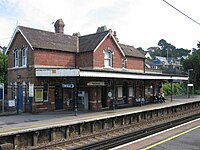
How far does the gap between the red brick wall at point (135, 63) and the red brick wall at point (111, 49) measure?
3.91 m

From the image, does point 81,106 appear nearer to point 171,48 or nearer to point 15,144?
point 15,144

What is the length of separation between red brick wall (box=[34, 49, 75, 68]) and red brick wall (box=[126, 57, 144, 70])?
359 inches

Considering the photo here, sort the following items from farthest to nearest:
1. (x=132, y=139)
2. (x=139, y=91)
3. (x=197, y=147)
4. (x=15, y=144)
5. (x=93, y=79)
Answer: (x=139, y=91), (x=93, y=79), (x=132, y=139), (x=15, y=144), (x=197, y=147)

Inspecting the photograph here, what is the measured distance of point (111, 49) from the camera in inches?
1099

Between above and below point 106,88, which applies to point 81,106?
below

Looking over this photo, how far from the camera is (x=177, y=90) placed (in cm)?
4922

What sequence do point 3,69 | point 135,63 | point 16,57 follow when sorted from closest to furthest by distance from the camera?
1. point 16,57
2. point 3,69
3. point 135,63

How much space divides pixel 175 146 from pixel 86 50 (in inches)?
655

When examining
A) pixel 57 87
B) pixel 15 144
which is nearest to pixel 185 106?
A: pixel 57 87

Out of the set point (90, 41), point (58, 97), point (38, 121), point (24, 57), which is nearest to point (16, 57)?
point (24, 57)

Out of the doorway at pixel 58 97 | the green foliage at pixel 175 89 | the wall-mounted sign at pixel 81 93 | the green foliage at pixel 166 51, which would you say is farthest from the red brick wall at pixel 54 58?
the green foliage at pixel 166 51

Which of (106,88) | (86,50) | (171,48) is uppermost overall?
(171,48)

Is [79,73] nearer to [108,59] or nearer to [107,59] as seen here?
[107,59]

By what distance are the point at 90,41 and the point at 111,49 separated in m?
2.38
